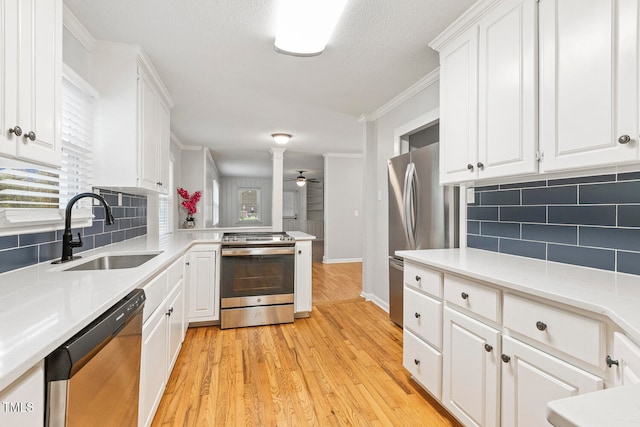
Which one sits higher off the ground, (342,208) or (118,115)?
(118,115)

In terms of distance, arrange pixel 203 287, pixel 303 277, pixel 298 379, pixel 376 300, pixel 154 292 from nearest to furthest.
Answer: pixel 154 292 < pixel 298 379 < pixel 203 287 < pixel 303 277 < pixel 376 300

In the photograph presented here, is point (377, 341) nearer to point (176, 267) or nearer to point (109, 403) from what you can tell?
point (176, 267)

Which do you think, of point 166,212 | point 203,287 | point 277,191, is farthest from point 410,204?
point 166,212

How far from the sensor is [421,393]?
1.94 m

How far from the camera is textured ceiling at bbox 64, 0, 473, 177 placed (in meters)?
1.82

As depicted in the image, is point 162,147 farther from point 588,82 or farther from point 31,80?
point 588,82

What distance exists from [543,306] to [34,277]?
81.6 inches

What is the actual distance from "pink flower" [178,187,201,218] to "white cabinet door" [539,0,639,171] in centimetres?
489

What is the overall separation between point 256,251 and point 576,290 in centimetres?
247

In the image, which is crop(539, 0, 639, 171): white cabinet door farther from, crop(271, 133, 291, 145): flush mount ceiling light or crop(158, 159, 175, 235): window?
crop(158, 159, 175, 235): window

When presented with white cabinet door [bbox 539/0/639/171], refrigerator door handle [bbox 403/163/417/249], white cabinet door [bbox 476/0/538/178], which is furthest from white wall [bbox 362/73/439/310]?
white cabinet door [bbox 539/0/639/171]

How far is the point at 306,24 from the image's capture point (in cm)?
186

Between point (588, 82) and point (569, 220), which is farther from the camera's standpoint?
point (569, 220)

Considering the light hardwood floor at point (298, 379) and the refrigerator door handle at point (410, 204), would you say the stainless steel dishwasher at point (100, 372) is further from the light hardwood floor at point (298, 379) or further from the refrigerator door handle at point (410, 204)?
the refrigerator door handle at point (410, 204)
